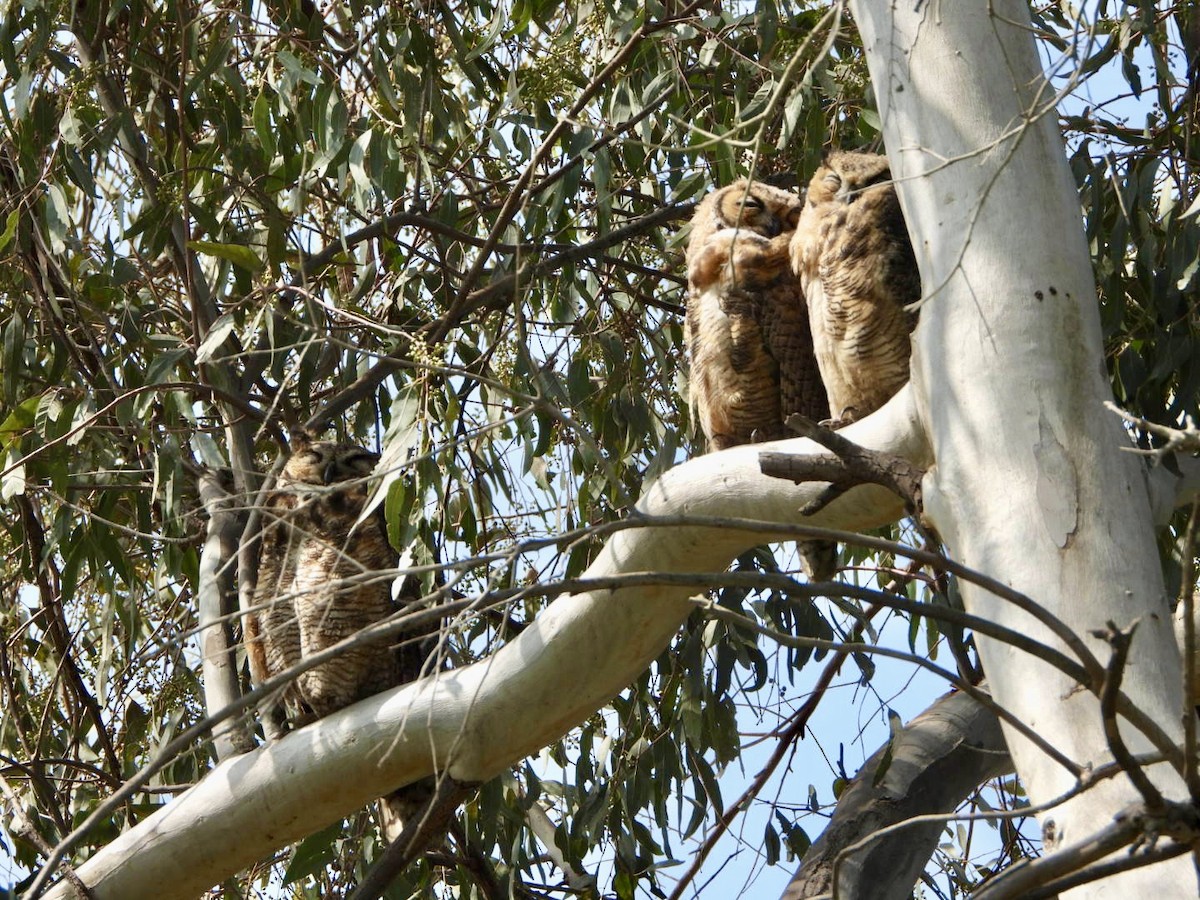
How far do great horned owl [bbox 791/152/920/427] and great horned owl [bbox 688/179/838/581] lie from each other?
162mm

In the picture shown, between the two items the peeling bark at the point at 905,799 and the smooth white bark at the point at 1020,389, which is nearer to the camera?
the smooth white bark at the point at 1020,389

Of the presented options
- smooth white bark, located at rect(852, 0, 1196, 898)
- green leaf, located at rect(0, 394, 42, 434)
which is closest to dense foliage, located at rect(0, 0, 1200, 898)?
green leaf, located at rect(0, 394, 42, 434)

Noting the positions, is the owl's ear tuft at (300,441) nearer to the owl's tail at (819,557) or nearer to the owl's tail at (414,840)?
the owl's tail at (414,840)

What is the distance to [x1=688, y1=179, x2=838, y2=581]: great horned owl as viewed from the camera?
2.52 meters

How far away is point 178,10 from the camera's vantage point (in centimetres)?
298

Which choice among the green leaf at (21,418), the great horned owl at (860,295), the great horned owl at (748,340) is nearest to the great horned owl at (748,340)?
the great horned owl at (748,340)

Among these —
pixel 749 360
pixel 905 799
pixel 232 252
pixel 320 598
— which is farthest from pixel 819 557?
pixel 232 252

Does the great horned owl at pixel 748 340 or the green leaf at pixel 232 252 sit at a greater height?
the green leaf at pixel 232 252

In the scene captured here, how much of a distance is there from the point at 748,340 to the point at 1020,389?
40.0 inches

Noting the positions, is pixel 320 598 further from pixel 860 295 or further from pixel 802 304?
pixel 860 295

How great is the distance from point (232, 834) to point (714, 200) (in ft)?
4.54

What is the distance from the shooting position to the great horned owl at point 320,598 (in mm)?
2826

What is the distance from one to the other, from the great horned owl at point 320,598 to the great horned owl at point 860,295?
988mm

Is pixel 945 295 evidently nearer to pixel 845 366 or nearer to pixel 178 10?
pixel 845 366
